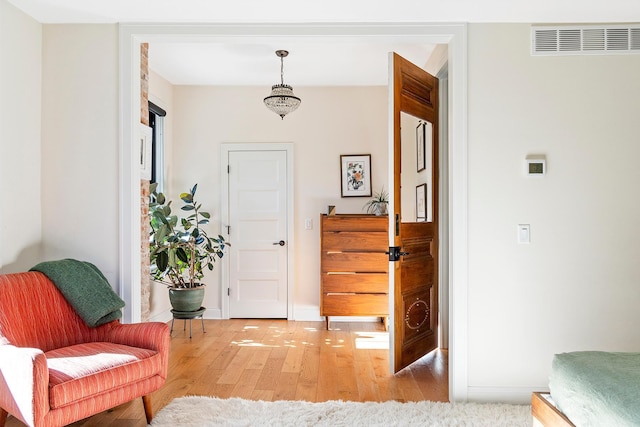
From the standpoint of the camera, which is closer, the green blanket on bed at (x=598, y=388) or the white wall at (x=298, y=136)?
the green blanket on bed at (x=598, y=388)

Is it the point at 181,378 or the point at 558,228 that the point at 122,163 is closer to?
the point at 181,378

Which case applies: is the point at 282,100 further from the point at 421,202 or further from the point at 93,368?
the point at 93,368

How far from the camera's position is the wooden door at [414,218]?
2.96 meters

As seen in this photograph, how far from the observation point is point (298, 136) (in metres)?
4.84

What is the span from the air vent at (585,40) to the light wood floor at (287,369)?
222 cm

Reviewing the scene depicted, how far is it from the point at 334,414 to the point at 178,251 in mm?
2335

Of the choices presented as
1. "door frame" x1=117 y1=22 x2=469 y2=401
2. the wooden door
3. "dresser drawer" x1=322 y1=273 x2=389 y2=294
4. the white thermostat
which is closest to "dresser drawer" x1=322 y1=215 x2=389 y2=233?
"dresser drawer" x1=322 y1=273 x2=389 y2=294

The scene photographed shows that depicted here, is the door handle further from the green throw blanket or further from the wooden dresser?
the green throw blanket

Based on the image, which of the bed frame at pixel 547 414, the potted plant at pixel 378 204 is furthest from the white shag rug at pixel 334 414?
the potted plant at pixel 378 204

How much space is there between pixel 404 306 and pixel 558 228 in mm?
1108

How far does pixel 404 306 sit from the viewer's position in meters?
3.13

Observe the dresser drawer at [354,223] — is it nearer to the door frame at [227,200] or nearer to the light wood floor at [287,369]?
the door frame at [227,200]

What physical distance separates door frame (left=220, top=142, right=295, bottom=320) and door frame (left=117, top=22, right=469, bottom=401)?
211cm

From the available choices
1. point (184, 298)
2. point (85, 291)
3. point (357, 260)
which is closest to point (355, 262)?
point (357, 260)
